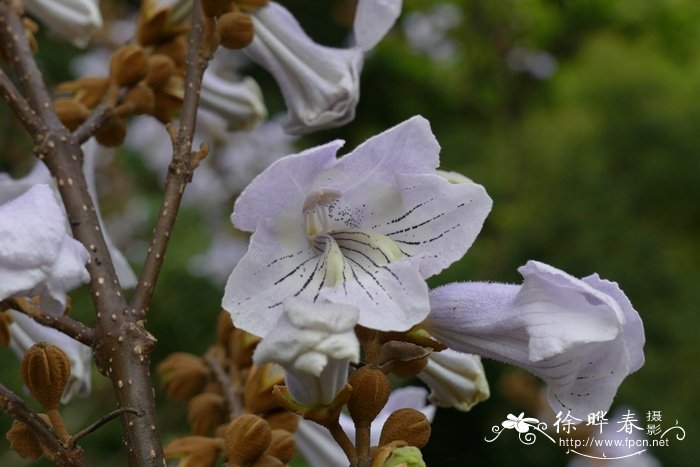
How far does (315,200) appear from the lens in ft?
1.44

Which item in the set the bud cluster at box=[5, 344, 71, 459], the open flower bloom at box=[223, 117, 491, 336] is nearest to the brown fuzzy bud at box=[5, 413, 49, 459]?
the bud cluster at box=[5, 344, 71, 459]

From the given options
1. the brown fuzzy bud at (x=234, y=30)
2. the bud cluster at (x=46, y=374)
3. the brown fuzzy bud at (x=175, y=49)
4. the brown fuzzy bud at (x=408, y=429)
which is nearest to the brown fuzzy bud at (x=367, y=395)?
the brown fuzzy bud at (x=408, y=429)

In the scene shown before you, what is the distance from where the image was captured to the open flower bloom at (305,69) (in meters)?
0.67

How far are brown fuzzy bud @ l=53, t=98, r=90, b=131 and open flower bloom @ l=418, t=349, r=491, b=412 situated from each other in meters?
0.27

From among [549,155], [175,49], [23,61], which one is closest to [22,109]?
[23,61]

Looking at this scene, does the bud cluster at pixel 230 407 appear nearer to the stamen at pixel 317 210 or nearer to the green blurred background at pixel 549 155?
the stamen at pixel 317 210

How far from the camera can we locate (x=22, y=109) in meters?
0.56

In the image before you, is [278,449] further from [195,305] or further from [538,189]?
[538,189]

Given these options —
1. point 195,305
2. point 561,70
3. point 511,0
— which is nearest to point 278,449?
point 195,305

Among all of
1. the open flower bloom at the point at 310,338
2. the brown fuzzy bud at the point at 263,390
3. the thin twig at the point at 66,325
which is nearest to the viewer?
the open flower bloom at the point at 310,338

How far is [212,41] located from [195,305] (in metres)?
1.38

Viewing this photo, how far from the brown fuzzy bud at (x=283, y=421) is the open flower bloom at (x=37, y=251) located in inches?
7.5

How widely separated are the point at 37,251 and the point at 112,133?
302 mm

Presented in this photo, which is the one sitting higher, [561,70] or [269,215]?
[269,215]
